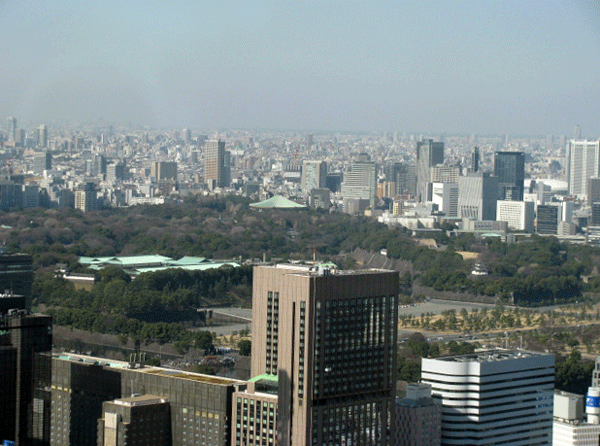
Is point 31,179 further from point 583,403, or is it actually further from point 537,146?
point 583,403

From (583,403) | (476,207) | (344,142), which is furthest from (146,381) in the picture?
(344,142)

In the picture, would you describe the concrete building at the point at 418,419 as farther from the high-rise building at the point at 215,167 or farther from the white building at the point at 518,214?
the high-rise building at the point at 215,167

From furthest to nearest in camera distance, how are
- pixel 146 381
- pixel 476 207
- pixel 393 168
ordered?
pixel 393 168
pixel 476 207
pixel 146 381

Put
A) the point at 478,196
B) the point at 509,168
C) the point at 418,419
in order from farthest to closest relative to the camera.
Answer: the point at 509,168 → the point at 478,196 → the point at 418,419

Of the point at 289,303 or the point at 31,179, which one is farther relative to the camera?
the point at 31,179

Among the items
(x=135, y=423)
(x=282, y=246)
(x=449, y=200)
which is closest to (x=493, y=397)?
(x=135, y=423)

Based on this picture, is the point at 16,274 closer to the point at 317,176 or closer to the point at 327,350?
the point at 327,350

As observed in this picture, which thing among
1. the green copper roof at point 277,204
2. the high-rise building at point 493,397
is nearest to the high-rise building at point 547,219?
the green copper roof at point 277,204
